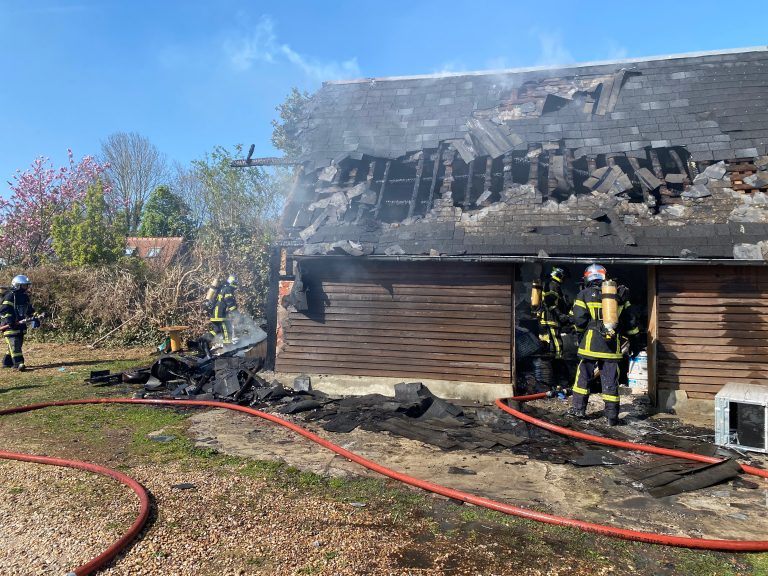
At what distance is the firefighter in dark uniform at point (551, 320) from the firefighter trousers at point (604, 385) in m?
1.52

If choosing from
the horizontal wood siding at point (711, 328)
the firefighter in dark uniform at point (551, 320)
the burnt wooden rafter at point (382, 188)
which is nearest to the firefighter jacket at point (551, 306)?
the firefighter in dark uniform at point (551, 320)

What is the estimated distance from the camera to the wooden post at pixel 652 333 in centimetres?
825

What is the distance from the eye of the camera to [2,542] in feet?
12.5

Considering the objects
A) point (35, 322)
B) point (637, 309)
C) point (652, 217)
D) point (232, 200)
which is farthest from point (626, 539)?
point (232, 200)

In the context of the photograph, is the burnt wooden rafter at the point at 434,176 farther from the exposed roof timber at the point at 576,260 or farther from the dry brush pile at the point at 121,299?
the dry brush pile at the point at 121,299

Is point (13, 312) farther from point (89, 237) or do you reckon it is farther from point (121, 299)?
point (89, 237)

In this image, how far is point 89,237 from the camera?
16688 mm

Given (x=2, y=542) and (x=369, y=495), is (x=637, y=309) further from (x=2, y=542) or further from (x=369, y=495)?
(x=2, y=542)

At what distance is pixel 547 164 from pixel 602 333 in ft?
12.1

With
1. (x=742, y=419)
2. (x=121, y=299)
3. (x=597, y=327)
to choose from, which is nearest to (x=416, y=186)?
(x=597, y=327)

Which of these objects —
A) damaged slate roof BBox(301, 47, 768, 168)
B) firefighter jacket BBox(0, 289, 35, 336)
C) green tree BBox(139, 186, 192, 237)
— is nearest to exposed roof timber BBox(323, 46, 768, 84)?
damaged slate roof BBox(301, 47, 768, 168)

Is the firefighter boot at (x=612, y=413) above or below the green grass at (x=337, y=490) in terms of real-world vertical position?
above

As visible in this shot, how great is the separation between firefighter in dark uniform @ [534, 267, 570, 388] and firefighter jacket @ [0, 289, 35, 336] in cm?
1056

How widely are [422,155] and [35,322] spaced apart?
934cm
